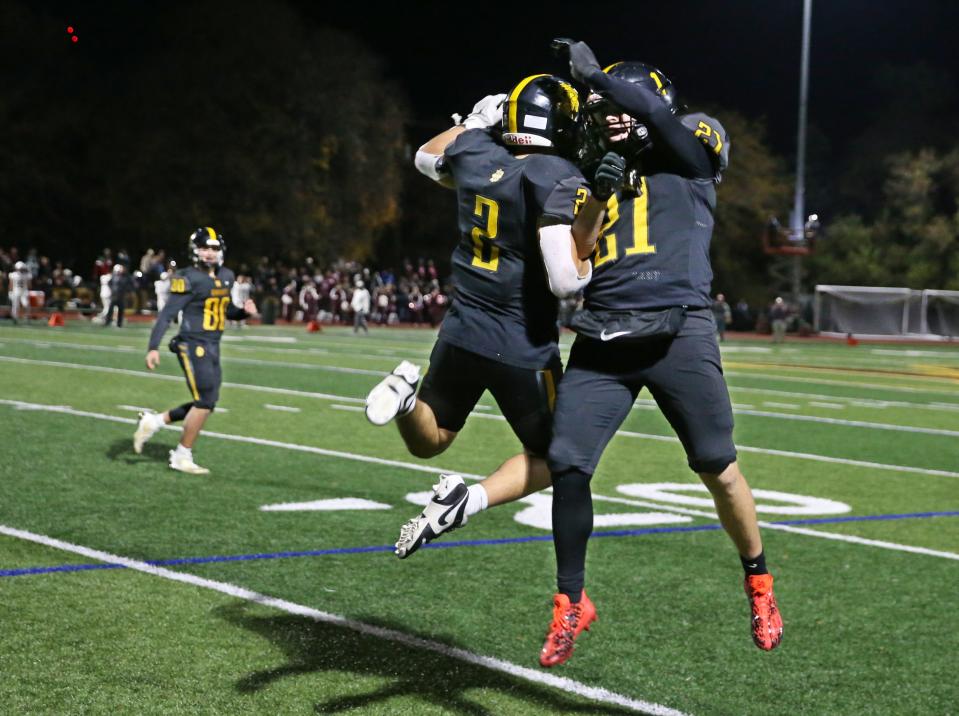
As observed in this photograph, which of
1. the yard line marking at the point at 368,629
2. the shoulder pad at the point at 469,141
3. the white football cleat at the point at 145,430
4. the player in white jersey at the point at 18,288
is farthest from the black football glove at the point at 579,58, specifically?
the player in white jersey at the point at 18,288

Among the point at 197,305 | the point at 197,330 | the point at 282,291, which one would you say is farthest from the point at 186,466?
the point at 282,291

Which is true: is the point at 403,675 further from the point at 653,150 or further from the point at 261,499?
the point at 261,499

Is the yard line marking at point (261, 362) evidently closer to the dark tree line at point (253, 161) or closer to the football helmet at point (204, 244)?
the football helmet at point (204, 244)

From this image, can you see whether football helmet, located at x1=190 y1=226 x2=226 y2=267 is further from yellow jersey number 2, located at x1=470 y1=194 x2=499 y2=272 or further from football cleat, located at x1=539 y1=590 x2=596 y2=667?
football cleat, located at x1=539 y1=590 x2=596 y2=667

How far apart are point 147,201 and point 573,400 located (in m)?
45.6

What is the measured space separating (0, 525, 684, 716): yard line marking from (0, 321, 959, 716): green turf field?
16mm

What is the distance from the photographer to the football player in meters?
4.91

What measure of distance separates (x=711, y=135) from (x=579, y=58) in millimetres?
573

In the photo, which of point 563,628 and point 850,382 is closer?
point 563,628

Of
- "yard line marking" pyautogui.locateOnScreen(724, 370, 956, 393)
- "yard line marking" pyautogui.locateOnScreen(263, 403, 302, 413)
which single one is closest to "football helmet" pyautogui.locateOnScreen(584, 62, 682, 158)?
"yard line marking" pyautogui.locateOnScreen(263, 403, 302, 413)

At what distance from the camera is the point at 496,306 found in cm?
514

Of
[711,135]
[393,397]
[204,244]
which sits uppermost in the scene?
[711,135]

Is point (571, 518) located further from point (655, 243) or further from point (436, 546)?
point (436, 546)

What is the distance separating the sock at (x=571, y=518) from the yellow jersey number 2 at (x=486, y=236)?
886mm
